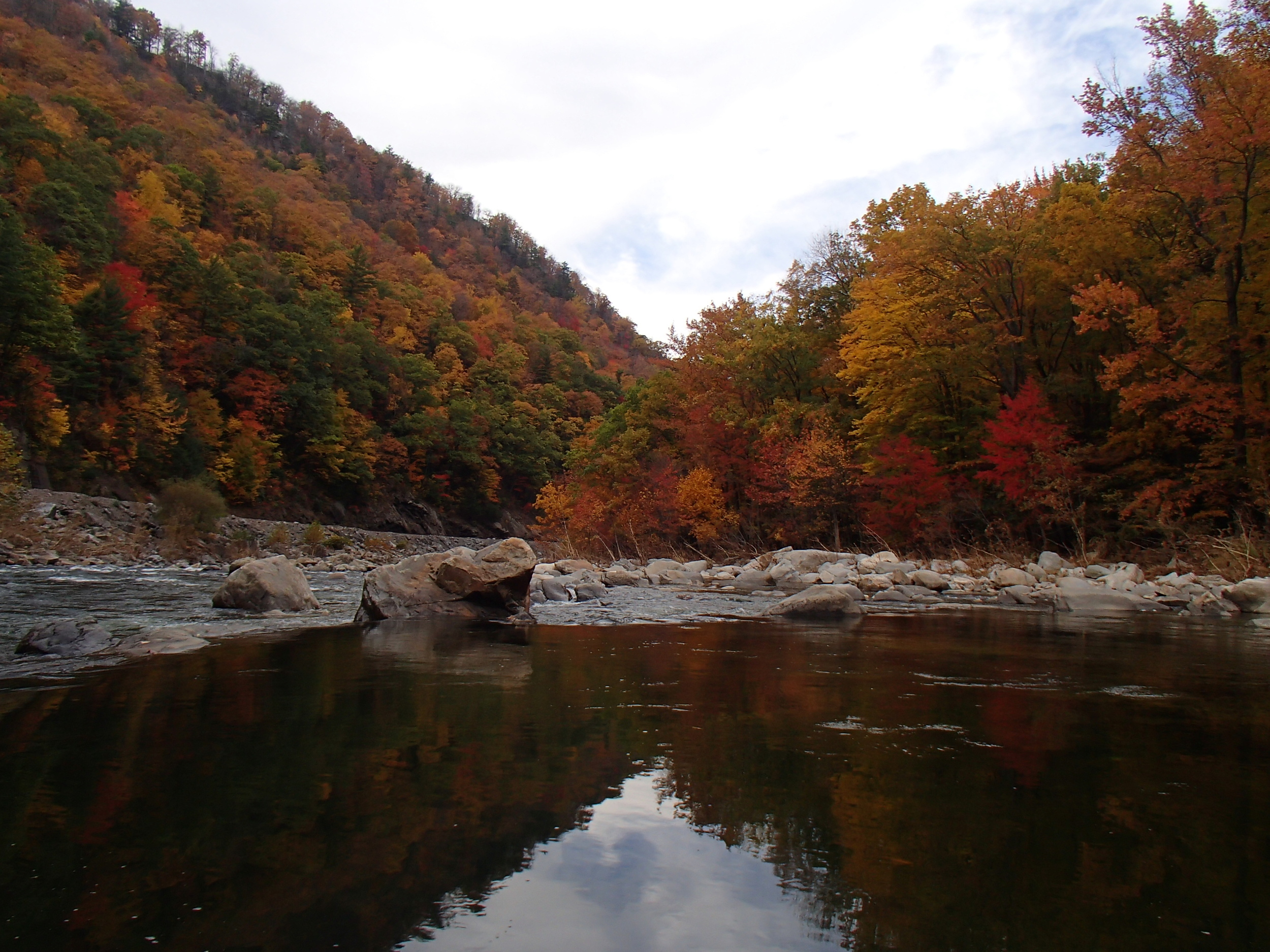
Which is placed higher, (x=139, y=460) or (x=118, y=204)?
(x=118, y=204)

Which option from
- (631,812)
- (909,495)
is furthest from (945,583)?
(631,812)

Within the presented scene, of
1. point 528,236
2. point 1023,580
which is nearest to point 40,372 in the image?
point 1023,580

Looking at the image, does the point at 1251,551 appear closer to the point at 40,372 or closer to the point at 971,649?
the point at 971,649

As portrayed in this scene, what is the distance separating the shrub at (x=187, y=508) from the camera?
25969mm

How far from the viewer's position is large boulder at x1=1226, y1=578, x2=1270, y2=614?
8750mm

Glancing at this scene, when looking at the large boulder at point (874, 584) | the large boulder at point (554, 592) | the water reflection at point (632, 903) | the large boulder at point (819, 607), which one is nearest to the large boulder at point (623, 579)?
the large boulder at point (554, 592)

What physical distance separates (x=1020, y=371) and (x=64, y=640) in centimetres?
2224

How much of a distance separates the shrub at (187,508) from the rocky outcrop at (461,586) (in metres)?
21.2

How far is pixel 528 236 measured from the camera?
133m

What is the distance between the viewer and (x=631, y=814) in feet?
7.22

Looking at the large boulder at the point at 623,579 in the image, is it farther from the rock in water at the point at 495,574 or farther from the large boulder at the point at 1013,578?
the rock in water at the point at 495,574

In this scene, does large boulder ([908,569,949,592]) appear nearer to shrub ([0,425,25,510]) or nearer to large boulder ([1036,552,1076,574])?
large boulder ([1036,552,1076,574])

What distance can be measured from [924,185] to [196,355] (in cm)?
4500

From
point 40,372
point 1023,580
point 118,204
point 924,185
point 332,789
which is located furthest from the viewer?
point 118,204
